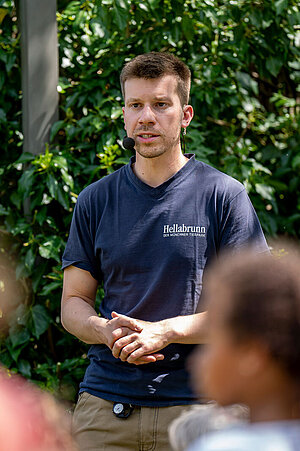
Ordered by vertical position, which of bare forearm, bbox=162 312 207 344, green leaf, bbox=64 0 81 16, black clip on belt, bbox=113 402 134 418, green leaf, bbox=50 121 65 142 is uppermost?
green leaf, bbox=64 0 81 16

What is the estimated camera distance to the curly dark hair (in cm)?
139

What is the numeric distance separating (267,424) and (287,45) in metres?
3.23

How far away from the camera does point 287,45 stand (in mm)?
4191

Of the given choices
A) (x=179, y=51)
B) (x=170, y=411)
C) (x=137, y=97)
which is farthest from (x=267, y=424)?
(x=179, y=51)

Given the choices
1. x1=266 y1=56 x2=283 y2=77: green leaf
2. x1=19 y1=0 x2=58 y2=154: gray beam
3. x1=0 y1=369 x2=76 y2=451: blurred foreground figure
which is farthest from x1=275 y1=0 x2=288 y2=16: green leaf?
x1=0 y1=369 x2=76 y2=451: blurred foreground figure

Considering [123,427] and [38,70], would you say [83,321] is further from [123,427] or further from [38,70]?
[38,70]

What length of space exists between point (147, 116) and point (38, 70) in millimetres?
1320

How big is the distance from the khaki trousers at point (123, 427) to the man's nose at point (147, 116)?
A: 100 centimetres

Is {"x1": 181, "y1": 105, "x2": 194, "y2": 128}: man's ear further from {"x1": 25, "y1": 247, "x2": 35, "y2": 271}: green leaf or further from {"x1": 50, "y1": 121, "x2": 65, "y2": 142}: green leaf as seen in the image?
{"x1": 25, "y1": 247, "x2": 35, "y2": 271}: green leaf

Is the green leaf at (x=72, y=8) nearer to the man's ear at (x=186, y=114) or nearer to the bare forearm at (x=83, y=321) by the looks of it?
the man's ear at (x=186, y=114)

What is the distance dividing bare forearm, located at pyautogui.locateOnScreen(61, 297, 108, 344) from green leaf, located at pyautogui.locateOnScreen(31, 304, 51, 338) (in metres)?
1.01

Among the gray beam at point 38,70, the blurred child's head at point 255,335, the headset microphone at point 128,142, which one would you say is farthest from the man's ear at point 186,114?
the blurred child's head at point 255,335

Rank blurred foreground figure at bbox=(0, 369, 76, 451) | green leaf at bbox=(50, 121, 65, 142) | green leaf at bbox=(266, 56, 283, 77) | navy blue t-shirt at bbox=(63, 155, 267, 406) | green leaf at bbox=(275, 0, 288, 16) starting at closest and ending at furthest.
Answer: blurred foreground figure at bbox=(0, 369, 76, 451)
navy blue t-shirt at bbox=(63, 155, 267, 406)
green leaf at bbox=(50, 121, 65, 142)
green leaf at bbox=(275, 0, 288, 16)
green leaf at bbox=(266, 56, 283, 77)

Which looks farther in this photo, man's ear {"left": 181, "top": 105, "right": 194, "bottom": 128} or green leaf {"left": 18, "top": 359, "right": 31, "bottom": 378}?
green leaf {"left": 18, "top": 359, "right": 31, "bottom": 378}
